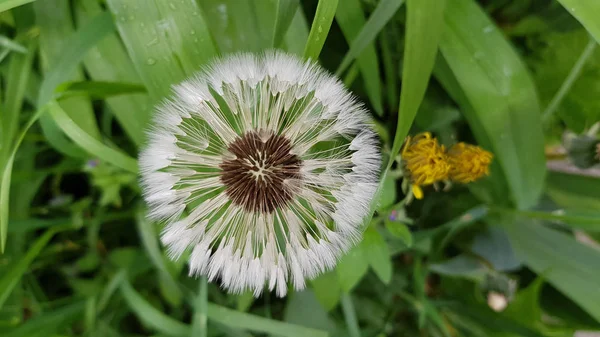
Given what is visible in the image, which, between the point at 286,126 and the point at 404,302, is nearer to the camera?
the point at 286,126

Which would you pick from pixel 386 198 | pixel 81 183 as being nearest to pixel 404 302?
pixel 386 198

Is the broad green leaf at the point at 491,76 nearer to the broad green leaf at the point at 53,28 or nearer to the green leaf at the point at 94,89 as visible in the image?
the green leaf at the point at 94,89

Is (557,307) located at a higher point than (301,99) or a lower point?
lower

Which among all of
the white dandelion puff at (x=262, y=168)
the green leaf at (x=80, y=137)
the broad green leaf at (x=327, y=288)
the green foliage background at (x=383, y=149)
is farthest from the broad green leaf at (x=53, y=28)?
the broad green leaf at (x=327, y=288)

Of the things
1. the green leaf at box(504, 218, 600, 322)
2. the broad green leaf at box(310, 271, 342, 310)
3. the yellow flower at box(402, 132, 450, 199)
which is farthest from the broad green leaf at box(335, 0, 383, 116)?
the green leaf at box(504, 218, 600, 322)

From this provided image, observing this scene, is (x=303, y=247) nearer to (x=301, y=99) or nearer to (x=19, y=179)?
(x=301, y=99)

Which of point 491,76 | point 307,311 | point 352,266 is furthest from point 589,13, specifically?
point 307,311
